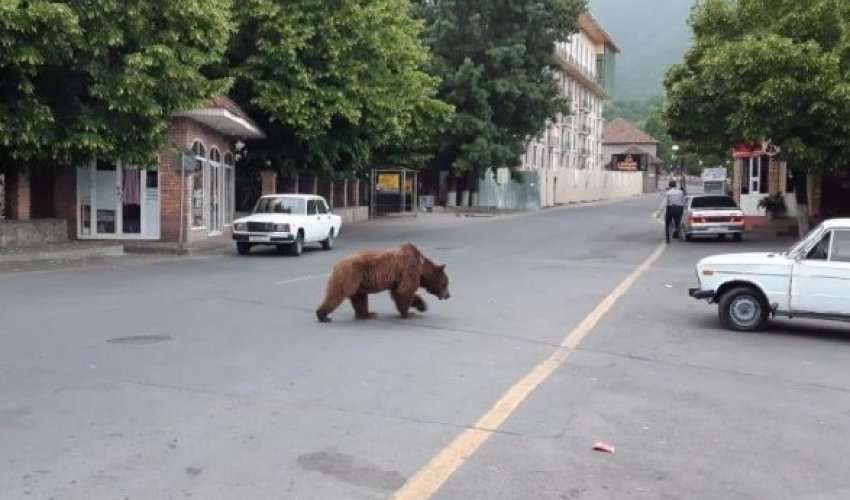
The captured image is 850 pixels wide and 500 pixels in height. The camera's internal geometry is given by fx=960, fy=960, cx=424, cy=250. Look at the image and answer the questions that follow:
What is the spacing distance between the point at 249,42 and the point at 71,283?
14.4 meters

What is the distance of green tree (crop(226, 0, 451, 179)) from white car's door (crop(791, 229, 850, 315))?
1918 cm

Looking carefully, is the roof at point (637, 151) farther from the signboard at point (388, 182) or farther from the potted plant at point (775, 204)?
the potted plant at point (775, 204)

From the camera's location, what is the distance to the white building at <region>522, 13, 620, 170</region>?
3290 inches

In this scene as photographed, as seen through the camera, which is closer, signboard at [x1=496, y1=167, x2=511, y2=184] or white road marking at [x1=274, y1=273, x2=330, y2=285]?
white road marking at [x1=274, y1=273, x2=330, y2=285]

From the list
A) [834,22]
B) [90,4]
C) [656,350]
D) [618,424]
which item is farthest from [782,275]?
[834,22]

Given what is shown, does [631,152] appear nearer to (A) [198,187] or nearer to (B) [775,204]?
(B) [775,204]

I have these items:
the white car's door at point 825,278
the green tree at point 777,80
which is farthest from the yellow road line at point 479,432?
the green tree at point 777,80

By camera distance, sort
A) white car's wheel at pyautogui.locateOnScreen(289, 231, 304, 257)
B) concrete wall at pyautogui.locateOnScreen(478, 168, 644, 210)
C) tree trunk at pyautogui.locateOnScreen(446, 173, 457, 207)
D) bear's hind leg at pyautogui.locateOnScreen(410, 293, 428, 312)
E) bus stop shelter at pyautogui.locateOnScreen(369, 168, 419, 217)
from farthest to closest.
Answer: tree trunk at pyautogui.locateOnScreen(446, 173, 457, 207) < concrete wall at pyautogui.locateOnScreen(478, 168, 644, 210) < bus stop shelter at pyautogui.locateOnScreen(369, 168, 419, 217) < white car's wheel at pyautogui.locateOnScreen(289, 231, 304, 257) < bear's hind leg at pyautogui.locateOnScreen(410, 293, 428, 312)

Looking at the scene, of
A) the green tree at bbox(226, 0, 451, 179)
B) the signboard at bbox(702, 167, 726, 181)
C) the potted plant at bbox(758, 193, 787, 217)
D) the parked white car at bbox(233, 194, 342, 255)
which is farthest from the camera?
the signboard at bbox(702, 167, 726, 181)

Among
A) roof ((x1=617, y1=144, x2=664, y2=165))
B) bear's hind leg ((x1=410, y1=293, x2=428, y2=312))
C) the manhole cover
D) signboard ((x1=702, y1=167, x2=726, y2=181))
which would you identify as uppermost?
roof ((x1=617, y1=144, x2=664, y2=165))

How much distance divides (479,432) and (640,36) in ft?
570

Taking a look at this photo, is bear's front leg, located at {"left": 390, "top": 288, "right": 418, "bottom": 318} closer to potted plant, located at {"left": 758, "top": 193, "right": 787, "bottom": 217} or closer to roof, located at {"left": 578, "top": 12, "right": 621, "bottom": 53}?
potted plant, located at {"left": 758, "top": 193, "right": 787, "bottom": 217}

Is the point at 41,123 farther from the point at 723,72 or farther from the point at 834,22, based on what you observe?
the point at 834,22

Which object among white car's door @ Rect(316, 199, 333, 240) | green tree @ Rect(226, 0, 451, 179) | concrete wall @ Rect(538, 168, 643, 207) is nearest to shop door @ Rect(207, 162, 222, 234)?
green tree @ Rect(226, 0, 451, 179)
